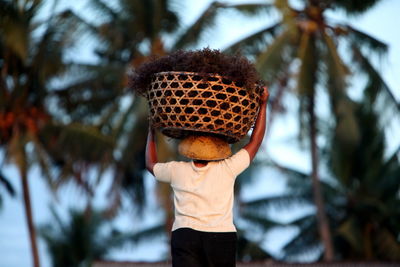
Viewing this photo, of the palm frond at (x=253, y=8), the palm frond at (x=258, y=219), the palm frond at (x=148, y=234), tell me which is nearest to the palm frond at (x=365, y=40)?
the palm frond at (x=253, y=8)

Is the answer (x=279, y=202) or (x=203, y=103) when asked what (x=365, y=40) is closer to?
(x=279, y=202)

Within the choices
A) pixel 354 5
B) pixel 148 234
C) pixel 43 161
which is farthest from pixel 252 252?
pixel 354 5

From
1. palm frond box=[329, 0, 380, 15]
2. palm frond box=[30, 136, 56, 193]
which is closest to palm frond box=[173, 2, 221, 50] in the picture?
palm frond box=[329, 0, 380, 15]

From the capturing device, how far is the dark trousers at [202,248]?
4652 millimetres

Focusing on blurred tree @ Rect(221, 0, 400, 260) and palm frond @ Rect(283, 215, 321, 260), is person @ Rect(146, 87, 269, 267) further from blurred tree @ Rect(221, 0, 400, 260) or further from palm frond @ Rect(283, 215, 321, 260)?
palm frond @ Rect(283, 215, 321, 260)

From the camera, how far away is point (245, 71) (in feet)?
15.5

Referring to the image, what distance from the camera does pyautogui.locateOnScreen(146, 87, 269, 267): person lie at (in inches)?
184

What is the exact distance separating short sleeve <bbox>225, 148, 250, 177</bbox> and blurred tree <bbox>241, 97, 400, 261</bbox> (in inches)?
614

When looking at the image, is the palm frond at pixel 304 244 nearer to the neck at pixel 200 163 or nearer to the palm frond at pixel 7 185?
the palm frond at pixel 7 185

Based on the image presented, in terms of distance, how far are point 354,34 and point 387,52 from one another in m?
0.90

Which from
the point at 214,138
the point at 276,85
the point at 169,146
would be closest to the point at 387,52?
the point at 276,85

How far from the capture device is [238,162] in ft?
15.8

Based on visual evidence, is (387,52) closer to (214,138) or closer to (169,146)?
(169,146)

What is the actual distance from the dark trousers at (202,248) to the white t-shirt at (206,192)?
0.04 metres
